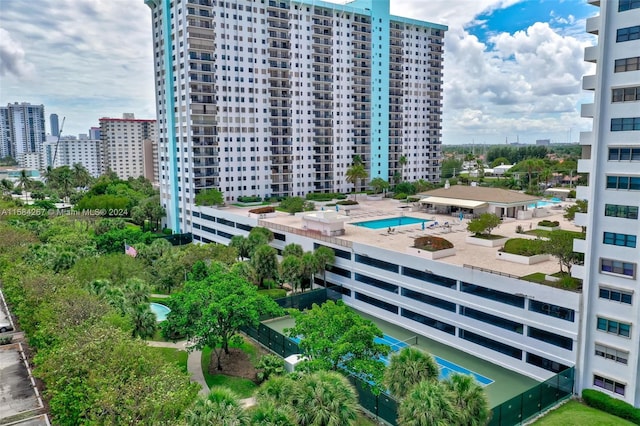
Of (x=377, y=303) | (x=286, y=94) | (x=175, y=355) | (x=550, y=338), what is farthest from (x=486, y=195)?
(x=175, y=355)

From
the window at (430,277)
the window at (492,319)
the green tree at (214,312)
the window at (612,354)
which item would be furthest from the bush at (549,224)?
the green tree at (214,312)

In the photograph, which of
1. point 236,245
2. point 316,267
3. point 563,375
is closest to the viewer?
point 563,375

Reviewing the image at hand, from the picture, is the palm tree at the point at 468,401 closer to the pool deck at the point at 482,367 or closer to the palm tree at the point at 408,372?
the palm tree at the point at 408,372

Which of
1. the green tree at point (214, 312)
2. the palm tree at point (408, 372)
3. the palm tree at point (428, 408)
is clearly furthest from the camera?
the green tree at point (214, 312)

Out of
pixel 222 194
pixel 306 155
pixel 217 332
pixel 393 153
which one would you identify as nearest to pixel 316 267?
pixel 217 332

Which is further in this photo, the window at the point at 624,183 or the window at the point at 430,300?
the window at the point at 430,300

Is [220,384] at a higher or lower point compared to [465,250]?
lower

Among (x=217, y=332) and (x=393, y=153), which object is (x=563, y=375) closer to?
(x=217, y=332)

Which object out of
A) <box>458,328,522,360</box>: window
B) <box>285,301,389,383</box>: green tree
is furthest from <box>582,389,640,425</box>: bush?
<box>285,301,389,383</box>: green tree
